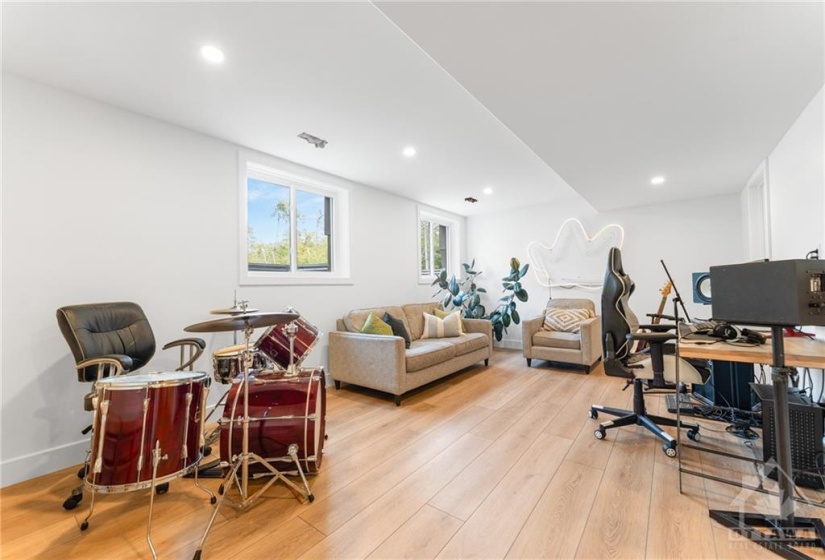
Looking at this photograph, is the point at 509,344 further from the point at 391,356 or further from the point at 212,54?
the point at 212,54

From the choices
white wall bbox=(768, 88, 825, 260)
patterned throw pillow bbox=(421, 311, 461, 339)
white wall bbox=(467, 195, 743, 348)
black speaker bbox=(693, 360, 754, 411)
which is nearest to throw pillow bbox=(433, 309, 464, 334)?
patterned throw pillow bbox=(421, 311, 461, 339)

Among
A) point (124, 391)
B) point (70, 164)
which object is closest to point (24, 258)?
point (70, 164)

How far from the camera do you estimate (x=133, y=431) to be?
1.39 metres

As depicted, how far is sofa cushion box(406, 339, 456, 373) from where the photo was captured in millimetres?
3137

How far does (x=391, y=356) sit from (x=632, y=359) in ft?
6.11

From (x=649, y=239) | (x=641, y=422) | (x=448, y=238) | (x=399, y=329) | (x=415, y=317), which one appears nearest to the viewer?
(x=641, y=422)

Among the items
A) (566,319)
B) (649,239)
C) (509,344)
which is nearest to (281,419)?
(566,319)

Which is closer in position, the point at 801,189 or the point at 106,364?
the point at 106,364

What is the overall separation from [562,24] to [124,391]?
2.46m

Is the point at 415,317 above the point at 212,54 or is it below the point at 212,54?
below

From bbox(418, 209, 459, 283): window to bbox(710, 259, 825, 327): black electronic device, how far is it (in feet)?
12.8

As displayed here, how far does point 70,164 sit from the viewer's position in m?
Answer: 2.16

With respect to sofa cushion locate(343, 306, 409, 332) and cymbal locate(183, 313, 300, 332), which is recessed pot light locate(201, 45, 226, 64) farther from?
sofa cushion locate(343, 306, 409, 332)

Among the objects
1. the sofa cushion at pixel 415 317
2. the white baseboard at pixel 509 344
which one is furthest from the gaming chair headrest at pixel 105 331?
the white baseboard at pixel 509 344
